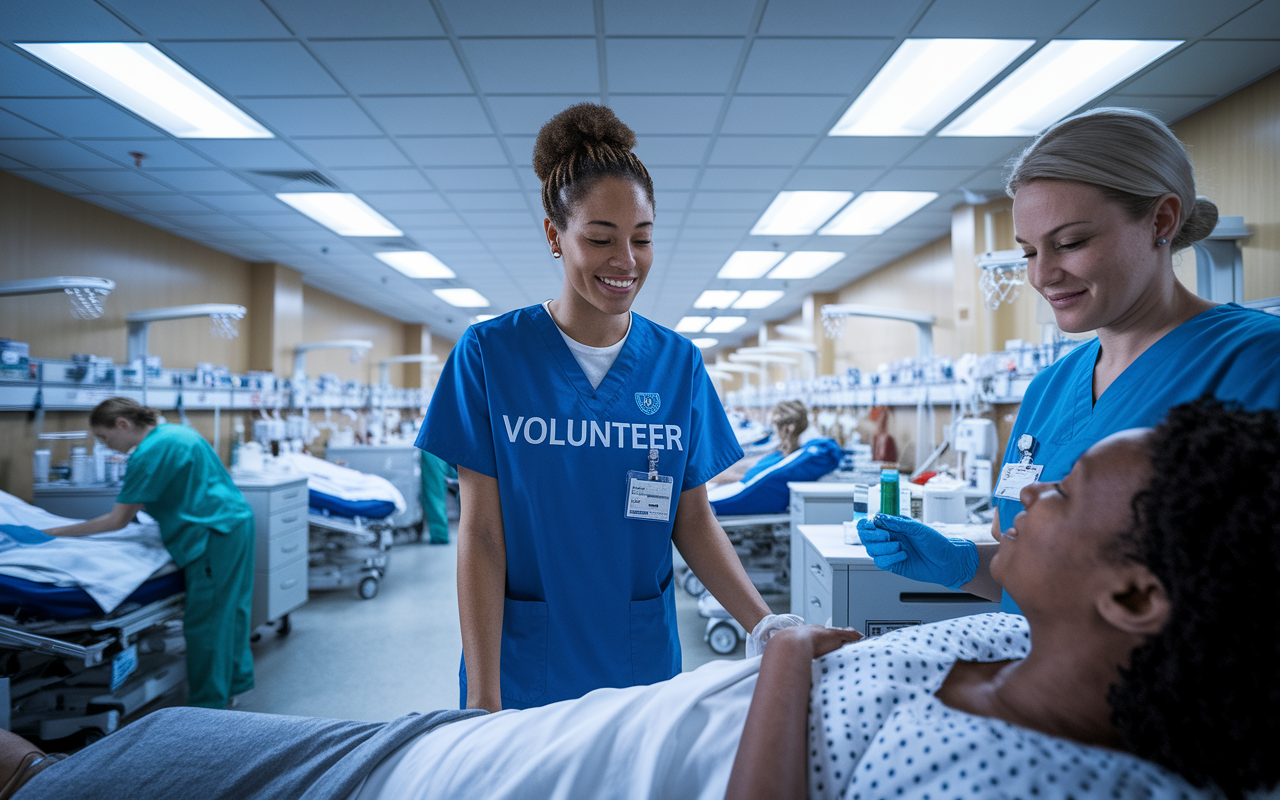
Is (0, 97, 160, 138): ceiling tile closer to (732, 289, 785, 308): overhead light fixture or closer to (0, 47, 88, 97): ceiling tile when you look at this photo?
(0, 47, 88, 97): ceiling tile

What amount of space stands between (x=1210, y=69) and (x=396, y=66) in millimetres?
3826

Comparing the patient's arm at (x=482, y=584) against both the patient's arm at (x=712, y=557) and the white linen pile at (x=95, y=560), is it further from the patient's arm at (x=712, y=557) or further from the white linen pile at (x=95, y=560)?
the white linen pile at (x=95, y=560)

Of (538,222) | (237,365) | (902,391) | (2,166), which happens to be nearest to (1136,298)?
(902,391)

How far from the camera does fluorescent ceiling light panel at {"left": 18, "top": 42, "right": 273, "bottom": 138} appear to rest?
288 centimetres

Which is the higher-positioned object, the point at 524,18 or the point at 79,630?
the point at 524,18

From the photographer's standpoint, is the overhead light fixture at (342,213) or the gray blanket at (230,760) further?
the overhead light fixture at (342,213)

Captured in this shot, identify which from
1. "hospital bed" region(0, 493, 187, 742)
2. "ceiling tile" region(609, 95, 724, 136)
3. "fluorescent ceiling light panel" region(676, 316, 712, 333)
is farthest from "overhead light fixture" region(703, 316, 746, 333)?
"hospital bed" region(0, 493, 187, 742)

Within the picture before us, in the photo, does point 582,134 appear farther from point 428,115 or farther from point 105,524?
point 105,524

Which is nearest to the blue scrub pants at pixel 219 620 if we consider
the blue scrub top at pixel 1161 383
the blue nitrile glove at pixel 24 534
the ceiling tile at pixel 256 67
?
the blue nitrile glove at pixel 24 534

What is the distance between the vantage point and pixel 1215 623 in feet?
1.93

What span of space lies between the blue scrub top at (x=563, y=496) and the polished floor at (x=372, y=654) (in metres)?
1.90

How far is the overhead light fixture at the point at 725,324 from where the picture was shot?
35.3 ft

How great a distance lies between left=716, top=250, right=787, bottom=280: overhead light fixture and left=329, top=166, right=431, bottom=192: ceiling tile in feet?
10.5

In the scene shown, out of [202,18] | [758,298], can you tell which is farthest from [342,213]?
[758,298]
